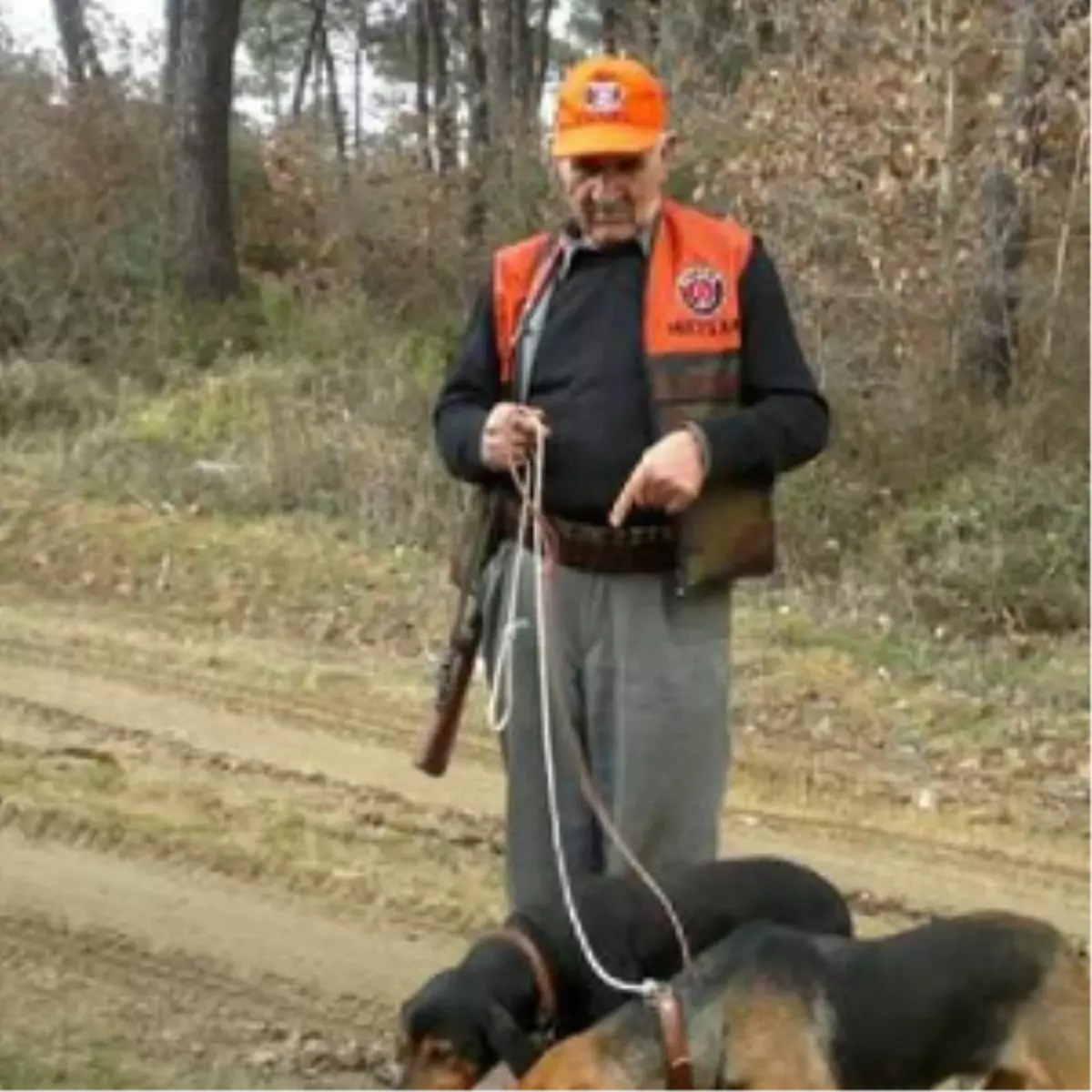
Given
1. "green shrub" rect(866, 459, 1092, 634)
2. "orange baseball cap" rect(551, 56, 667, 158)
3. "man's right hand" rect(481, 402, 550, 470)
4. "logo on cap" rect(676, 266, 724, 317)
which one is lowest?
"green shrub" rect(866, 459, 1092, 634)

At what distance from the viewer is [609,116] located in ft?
→ 15.6

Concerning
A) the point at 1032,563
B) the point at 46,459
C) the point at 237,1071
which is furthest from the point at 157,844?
the point at 46,459

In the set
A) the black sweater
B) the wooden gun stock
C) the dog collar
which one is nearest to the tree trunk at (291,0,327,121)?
the wooden gun stock

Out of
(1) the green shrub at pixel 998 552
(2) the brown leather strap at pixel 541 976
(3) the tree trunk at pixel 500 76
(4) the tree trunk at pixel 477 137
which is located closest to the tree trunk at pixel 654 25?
(3) the tree trunk at pixel 500 76

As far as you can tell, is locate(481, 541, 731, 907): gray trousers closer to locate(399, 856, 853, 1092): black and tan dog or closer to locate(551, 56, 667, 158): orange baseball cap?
locate(399, 856, 853, 1092): black and tan dog

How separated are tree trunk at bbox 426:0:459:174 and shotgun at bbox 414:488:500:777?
12675 mm

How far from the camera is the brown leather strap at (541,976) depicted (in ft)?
15.9

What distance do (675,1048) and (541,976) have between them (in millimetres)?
381

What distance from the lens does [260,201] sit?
18422 mm

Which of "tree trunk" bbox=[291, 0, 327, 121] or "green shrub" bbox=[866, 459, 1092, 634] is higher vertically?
"tree trunk" bbox=[291, 0, 327, 121]

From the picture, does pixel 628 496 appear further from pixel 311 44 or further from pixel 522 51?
pixel 311 44

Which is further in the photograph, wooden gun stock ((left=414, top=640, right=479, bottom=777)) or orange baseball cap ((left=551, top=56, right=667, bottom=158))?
wooden gun stock ((left=414, top=640, right=479, bottom=777))

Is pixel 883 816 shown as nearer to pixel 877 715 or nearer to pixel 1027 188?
pixel 877 715

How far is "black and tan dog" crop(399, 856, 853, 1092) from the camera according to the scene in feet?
15.4
